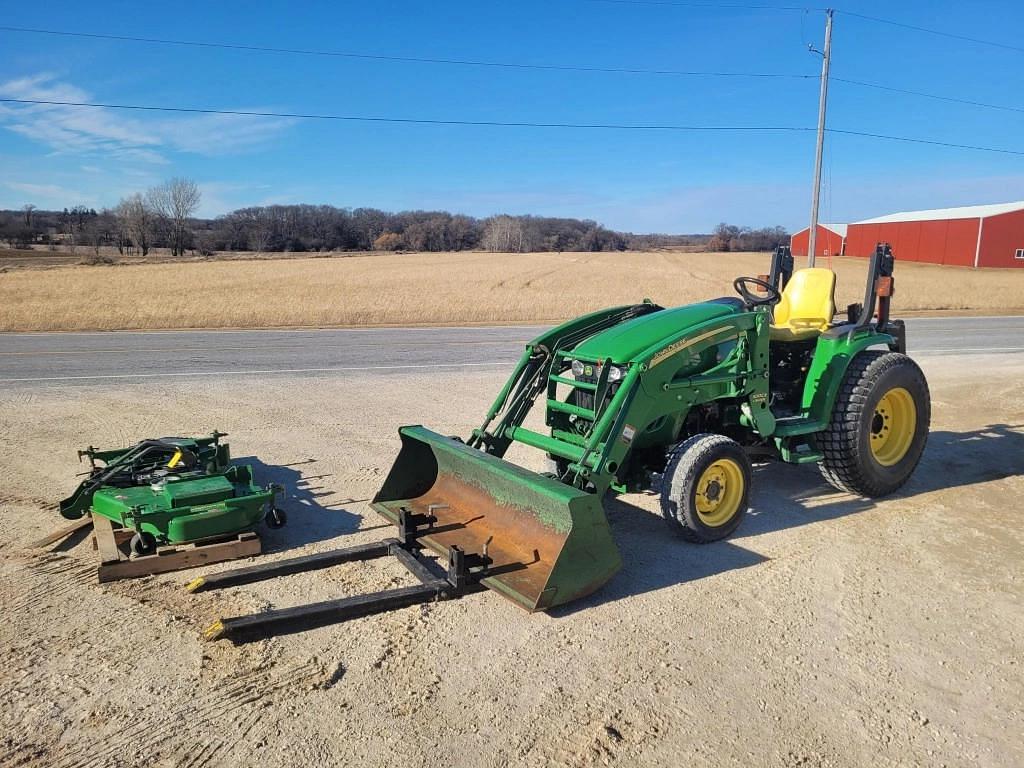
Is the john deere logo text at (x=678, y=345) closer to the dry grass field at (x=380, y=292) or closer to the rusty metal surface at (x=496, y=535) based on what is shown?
the rusty metal surface at (x=496, y=535)

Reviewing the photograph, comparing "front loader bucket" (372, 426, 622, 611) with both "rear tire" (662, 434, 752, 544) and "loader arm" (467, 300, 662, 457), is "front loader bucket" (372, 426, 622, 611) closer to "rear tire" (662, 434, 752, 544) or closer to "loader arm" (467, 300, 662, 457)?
"loader arm" (467, 300, 662, 457)

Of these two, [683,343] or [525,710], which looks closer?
[525,710]

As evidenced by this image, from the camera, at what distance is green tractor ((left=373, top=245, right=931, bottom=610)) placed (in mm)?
4426

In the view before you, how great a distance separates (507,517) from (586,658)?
1230mm

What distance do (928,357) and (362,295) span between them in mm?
19180

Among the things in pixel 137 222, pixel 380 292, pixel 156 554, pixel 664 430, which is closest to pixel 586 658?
pixel 664 430

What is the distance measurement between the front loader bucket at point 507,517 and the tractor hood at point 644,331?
975 mm

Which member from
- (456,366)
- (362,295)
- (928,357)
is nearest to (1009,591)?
(456,366)

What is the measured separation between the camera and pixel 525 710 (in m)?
3.27

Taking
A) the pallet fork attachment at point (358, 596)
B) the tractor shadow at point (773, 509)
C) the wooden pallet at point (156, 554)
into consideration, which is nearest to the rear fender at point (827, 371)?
the tractor shadow at point (773, 509)

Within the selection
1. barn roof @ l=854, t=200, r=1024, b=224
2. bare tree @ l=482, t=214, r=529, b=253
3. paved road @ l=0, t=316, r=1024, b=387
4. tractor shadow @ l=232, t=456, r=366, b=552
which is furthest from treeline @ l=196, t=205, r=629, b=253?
tractor shadow @ l=232, t=456, r=366, b=552

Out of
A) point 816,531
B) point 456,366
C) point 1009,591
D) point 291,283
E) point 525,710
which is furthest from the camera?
point 291,283

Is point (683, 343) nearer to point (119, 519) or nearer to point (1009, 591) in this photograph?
point (1009, 591)

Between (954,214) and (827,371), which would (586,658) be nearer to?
(827,371)
